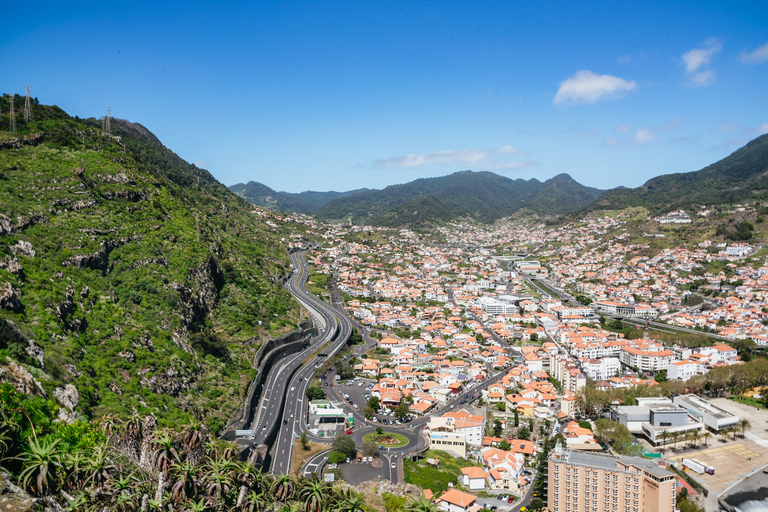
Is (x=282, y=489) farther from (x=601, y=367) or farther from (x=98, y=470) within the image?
(x=601, y=367)

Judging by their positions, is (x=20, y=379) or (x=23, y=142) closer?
(x=20, y=379)

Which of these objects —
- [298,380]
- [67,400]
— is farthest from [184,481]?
[298,380]

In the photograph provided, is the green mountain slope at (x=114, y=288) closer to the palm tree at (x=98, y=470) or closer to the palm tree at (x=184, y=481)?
the palm tree at (x=98, y=470)

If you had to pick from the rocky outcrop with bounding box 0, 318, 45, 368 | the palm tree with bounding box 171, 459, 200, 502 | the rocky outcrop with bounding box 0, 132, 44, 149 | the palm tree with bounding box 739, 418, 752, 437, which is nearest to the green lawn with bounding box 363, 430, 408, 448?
the rocky outcrop with bounding box 0, 318, 45, 368

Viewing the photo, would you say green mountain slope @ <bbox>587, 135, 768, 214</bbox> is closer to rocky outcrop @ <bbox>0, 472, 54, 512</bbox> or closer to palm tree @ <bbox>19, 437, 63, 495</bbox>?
palm tree @ <bbox>19, 437, 63, 495</bbox>

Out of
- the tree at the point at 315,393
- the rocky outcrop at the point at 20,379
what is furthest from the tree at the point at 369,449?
the rocky outcrop at the point at 20,379

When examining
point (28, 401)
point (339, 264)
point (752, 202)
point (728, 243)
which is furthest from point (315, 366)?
point (752, 202)

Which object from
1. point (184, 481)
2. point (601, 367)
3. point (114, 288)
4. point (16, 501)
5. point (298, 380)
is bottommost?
point (601, 367)
